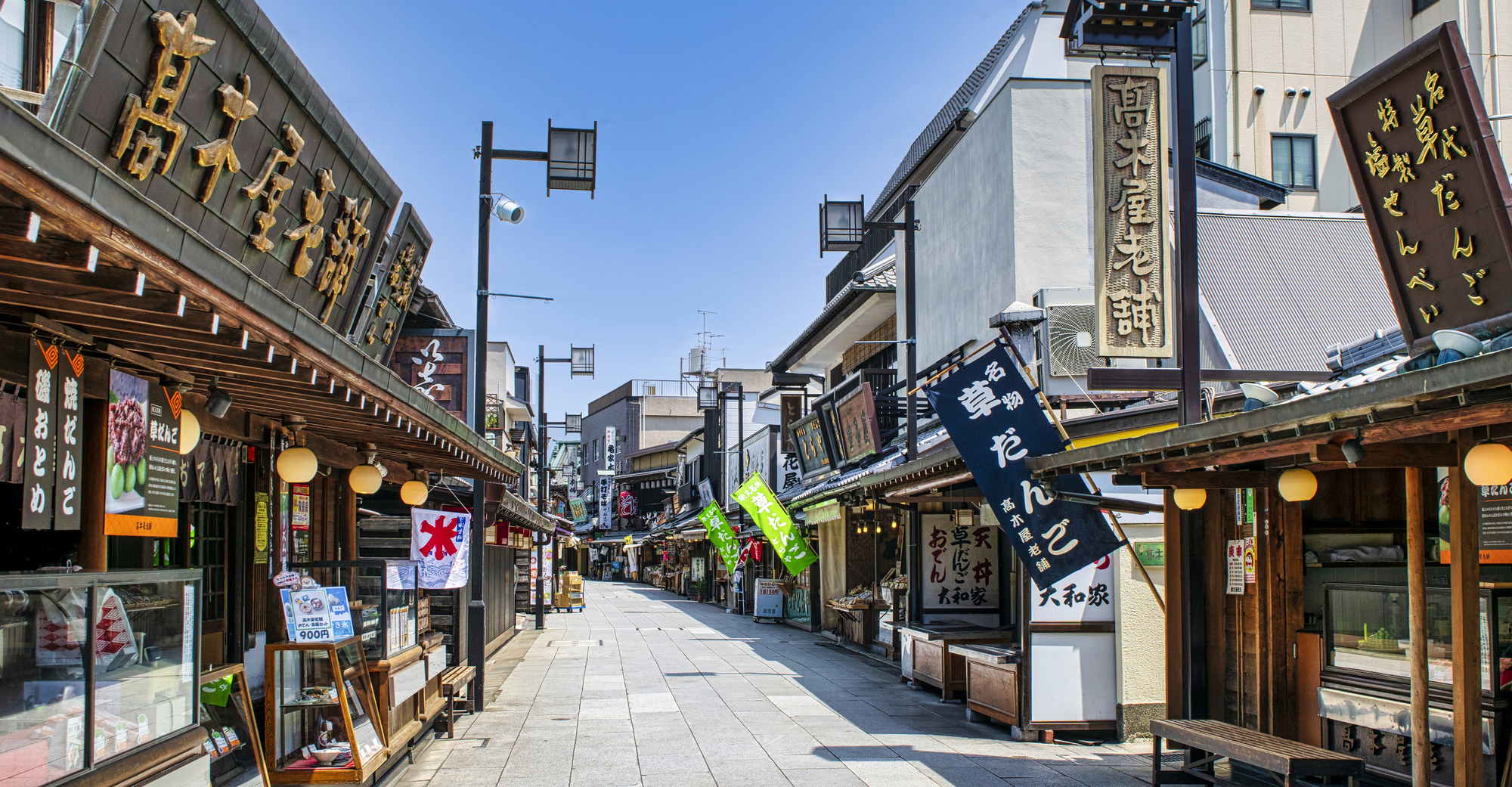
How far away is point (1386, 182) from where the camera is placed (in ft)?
28.1

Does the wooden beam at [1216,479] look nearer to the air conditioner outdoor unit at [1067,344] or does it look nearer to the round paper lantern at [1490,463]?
the round paper lantern at [1490,463]

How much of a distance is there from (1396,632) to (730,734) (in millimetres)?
6930

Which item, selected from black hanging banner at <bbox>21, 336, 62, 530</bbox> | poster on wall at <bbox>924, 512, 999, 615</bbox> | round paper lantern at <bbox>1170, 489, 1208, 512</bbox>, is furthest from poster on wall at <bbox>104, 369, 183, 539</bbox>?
poster on wall at <bbox>924, 512, 999, 615</bbox>

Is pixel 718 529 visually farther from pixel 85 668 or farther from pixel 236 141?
pixel 85 668

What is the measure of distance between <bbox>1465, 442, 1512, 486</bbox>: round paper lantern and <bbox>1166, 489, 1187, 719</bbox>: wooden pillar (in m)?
4.61

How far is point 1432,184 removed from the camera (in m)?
8.20

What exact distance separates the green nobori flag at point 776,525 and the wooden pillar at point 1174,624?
1318 centimetres

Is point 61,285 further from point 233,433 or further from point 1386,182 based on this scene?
point 1386,182

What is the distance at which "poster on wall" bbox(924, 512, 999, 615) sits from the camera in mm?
18406

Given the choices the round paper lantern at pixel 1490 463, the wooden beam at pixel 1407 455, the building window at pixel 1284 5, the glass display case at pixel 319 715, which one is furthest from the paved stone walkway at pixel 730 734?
the building window at pixel 1284 5

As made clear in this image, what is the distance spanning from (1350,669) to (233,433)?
938 centimetres

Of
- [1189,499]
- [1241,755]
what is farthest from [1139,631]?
[1241,755]

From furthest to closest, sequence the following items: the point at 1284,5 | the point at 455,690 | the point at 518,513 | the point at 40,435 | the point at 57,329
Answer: the point at 1284,5 < the point at 518,513 < the point at 455,690 < the point at 57,329 < the point at 40,435

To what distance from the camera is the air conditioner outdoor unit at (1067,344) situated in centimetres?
1545
